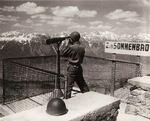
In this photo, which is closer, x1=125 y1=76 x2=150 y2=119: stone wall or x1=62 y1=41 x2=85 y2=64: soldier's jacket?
x1=125 y1=76 x2=150 y2=119: stone wall

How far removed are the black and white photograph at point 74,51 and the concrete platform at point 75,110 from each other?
0.07 meters

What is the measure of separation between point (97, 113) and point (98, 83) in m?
5.58

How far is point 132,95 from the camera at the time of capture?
425 centimetres

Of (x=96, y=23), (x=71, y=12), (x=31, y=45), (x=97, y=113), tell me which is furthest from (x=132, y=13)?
(x=97, y=113)

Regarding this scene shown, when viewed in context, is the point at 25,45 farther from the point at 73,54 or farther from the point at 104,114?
the point at 104,114

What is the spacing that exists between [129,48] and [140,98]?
1.38 meters

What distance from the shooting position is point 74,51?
15.1 ft

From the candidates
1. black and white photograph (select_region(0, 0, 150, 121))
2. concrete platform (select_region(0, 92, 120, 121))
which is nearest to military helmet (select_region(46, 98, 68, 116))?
concrete platform (select_region(0, 92, 120, 121))

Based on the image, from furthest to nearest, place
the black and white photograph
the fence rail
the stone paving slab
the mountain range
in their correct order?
the mountain range, the fence rail, the black and white photograph, the stone paving slab

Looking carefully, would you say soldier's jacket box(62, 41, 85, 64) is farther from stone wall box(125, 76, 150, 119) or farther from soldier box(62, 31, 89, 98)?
stone wall box(125, 76, 150, 119)

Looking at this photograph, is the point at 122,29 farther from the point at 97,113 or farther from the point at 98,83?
the point at 97,113

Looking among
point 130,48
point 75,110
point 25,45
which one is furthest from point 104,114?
point 25,45

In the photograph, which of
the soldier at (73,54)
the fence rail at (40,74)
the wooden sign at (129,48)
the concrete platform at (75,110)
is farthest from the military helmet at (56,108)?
the wooden sign at (129,48)

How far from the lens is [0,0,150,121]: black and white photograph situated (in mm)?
4691
